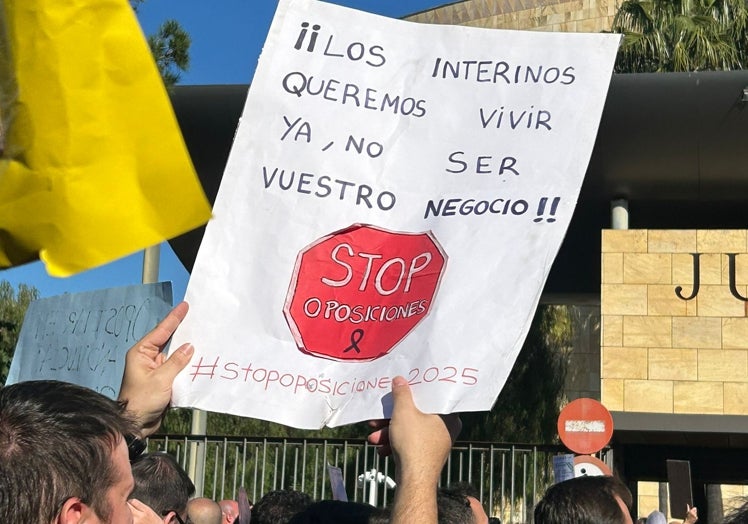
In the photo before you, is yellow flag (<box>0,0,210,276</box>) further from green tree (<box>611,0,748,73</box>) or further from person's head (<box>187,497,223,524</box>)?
green tree (<box>611,0,748,73</box>)

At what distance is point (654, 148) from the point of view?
14.0 meters

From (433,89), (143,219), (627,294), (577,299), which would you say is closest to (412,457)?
(143,219)

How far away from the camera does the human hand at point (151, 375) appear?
9.20 feet

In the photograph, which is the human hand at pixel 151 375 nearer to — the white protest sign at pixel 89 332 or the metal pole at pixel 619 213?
the white protest sign at pixel 89 332

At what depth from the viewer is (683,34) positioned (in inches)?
853

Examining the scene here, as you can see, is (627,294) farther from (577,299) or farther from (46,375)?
(46,375)

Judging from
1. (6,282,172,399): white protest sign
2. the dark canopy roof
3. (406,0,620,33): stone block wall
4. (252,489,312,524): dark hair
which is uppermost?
(406,0,620,33): stone block wall

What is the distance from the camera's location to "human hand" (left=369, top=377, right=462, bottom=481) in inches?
98.9

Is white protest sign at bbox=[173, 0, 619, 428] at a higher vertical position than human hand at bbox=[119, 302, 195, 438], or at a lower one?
higher

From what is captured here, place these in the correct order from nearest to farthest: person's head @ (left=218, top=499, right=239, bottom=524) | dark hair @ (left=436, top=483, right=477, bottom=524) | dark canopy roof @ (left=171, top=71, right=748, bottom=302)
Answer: dark hair @ (left=436, top=483, right=477, bottom=524) < person's head @ (left=218, top=499, right=239, bottom=524) < dark canopy roof @ (left=171, top=71, right=748, bottom=302)

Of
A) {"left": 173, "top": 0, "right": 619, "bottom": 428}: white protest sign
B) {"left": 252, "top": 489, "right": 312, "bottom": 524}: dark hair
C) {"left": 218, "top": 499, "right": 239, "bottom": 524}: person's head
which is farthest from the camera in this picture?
{"left": 218, "top": 499, "right": 239, "bottom": 524}: person's head

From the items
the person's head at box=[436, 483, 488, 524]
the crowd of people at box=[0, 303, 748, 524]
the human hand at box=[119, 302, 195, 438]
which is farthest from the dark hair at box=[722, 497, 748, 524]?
the person's head at box=[436, 483, 488, 524]

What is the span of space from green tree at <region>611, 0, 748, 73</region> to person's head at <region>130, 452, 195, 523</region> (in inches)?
764

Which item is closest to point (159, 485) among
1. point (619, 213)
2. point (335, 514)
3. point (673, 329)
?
point (335, 514)
